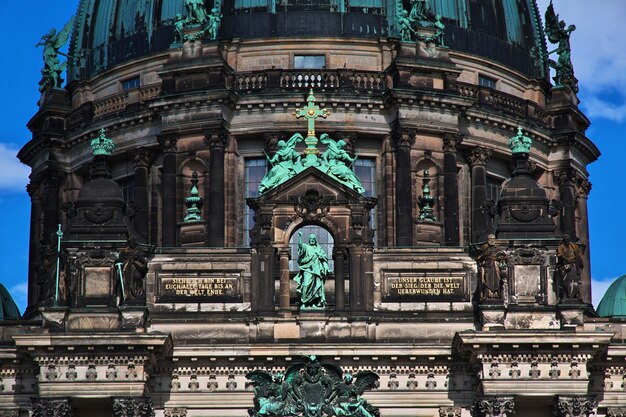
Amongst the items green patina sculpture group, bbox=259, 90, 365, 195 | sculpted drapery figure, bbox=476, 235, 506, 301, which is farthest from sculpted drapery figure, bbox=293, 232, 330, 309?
sculpted drapery figure, bbox=476, 235, 506, 301

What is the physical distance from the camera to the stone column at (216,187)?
234ft

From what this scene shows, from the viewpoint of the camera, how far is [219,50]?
244ft

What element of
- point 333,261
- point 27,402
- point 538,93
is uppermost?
point 538,93

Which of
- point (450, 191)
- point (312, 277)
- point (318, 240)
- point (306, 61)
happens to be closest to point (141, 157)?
point (306, 61)

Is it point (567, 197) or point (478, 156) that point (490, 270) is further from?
point (567, 197)

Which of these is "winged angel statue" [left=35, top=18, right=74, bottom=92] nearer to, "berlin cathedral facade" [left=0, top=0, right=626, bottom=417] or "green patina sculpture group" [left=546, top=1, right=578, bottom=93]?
"berlin cathedral facade" [left=0, top=0, right=626, bottom=417]

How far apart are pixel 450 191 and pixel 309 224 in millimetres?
9720

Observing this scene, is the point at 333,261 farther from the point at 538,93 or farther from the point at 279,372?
the point at 538,93

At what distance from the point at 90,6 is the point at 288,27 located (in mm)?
8695

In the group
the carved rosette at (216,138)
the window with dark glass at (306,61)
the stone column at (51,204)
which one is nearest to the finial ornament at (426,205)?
the window with dark glass at (306,61)

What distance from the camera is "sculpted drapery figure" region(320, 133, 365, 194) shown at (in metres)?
65.1

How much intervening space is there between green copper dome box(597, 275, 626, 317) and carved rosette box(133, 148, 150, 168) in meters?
16.5

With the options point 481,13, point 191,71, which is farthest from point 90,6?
point 481,13

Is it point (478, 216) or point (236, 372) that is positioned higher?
point (478, 216)
